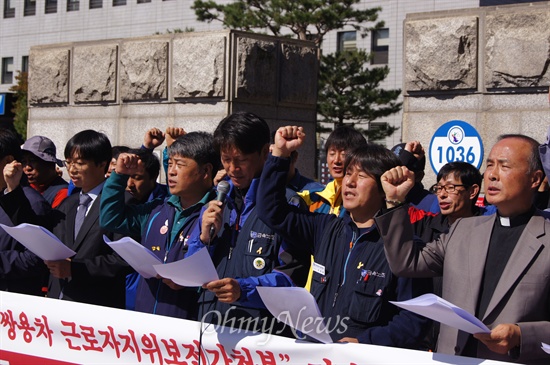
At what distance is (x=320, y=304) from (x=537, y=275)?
105 centimetres

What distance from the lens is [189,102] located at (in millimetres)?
10883

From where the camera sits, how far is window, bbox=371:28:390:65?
37594mm

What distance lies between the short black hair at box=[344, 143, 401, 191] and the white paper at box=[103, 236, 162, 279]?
1.10 m

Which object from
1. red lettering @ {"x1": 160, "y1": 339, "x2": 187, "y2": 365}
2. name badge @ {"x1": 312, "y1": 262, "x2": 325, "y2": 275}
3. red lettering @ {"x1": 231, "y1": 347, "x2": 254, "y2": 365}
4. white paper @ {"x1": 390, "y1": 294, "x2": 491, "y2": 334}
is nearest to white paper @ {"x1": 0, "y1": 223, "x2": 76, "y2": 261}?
red lettering @ {"x1": 160, "y1": 339, "x2": 187, "y2": 365}

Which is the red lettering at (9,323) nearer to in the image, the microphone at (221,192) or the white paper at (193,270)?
the white paper at (193,270)

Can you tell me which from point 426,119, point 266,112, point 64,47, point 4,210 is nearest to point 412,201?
point 426,119

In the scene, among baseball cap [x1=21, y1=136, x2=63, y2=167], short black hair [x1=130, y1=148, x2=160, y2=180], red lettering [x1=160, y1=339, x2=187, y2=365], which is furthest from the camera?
baseball cap [x1=21, y1=136, x2=63, y2=167]

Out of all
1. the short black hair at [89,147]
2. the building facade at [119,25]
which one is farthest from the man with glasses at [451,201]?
the building facade at [119,25]

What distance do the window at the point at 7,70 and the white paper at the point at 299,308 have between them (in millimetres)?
45919

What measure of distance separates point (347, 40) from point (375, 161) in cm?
3485

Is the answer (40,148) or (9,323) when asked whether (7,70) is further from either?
(9,323)

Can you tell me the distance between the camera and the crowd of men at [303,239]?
3838 millimetres

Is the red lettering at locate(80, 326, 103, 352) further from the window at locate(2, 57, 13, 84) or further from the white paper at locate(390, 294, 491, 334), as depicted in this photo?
the window at locate(2, 57, 13, 84)
